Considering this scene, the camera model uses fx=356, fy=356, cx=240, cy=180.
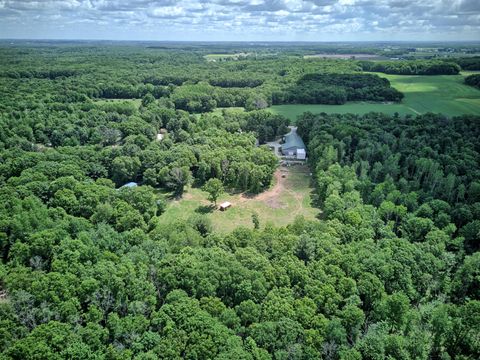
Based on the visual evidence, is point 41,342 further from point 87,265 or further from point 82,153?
point 82,153

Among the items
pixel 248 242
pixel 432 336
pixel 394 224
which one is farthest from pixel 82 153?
pixel 432 336

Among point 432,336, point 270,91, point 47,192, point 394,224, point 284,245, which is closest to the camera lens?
point 432,336

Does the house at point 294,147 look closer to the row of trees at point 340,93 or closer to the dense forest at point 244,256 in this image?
the dense forest at point 244,256

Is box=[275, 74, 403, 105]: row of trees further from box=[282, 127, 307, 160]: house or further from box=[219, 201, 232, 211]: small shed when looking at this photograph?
box=[219, 201, 232, 211]: small shed

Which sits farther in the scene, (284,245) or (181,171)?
(181,171)

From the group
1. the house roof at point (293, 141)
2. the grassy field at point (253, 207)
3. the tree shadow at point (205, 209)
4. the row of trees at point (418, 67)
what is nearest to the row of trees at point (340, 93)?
the row of trees at point (418, 67)

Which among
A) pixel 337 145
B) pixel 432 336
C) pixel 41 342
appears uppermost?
pixel 337 145
